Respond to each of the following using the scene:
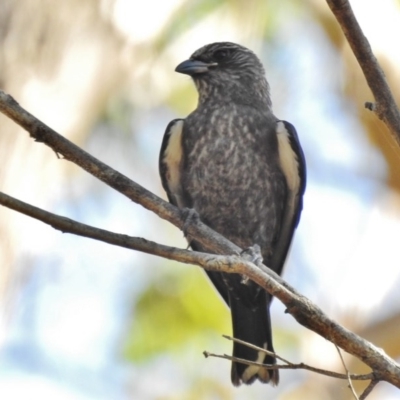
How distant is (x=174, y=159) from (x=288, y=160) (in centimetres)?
72

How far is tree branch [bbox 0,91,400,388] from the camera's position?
131 inches

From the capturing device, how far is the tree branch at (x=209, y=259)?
333 centimetres

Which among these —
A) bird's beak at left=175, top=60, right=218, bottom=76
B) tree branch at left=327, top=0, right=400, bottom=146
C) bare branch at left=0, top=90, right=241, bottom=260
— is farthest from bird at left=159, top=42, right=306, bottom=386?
tree branch at left=327, top=0, right=400, bottom=146

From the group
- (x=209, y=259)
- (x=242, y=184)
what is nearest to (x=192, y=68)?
(x=242, y=184)

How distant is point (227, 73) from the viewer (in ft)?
19.7

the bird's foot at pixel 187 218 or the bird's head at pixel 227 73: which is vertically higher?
the bird's head at pixel 227 73

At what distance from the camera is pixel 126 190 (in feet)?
12.9

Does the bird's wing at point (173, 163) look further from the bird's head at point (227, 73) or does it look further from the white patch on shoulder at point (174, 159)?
the bird's head at point (227, 73)

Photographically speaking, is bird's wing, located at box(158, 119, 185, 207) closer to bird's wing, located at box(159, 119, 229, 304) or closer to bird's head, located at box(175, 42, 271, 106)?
bird's wing, located at box(159, 119, 229, 304)

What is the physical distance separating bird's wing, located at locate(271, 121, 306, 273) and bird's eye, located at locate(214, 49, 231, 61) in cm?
85

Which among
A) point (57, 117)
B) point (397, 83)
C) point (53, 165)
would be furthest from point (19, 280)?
point (397, 83)

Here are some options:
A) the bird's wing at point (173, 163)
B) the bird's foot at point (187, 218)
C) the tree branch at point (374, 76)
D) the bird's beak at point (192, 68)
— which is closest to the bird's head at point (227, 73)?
the bird's beak at point (192, 68)

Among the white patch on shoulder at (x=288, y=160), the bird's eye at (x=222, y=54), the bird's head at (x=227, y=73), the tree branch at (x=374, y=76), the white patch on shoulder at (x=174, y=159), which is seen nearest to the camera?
the tree branch at (x=374, y=76)

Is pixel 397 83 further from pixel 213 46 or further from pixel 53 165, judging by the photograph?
pixel 53 165
